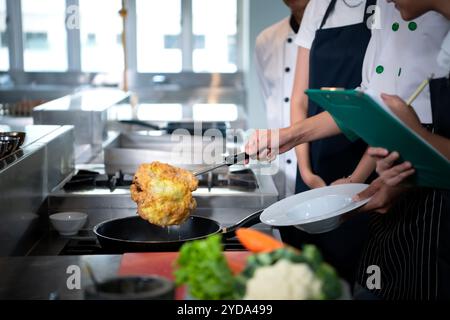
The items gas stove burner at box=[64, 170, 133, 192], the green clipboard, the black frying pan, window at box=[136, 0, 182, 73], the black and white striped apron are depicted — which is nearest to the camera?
the green clipboard

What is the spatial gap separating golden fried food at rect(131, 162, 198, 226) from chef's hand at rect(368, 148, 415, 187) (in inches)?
16.3

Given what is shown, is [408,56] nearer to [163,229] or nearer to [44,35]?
[163,229]

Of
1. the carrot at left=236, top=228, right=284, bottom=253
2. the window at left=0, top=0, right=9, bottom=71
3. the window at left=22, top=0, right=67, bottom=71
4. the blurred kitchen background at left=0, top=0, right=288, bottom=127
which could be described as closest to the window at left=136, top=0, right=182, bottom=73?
the blurred kitchen background at left=0, top=0, right=288, bottom=127

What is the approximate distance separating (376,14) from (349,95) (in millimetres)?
830

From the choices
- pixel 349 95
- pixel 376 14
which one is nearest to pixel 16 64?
pixel 376 14

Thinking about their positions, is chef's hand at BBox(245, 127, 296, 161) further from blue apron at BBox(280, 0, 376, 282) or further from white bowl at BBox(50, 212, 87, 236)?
white bowl at BBox(50, 212, 87, 236)

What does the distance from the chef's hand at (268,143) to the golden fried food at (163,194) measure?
19 centimetres

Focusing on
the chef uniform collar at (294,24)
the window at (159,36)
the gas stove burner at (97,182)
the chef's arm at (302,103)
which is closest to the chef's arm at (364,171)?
the chef's arm at (302,103)

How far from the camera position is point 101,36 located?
6371 mm

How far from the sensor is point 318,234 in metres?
1.42

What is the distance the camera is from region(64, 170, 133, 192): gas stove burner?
1929mm

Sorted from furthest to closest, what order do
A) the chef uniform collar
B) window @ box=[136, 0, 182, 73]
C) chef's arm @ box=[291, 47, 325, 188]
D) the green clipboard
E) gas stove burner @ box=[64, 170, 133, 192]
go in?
window @ box=[136, 0, 182, 73]
the chef uniform collar
chef's arm @ box=[291, 47, 325, 188]
gas stove burner @ box=[64, 170, 133, 192]
the green clipboard

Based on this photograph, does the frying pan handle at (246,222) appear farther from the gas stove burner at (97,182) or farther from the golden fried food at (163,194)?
the gas stove burner at (97,182)
